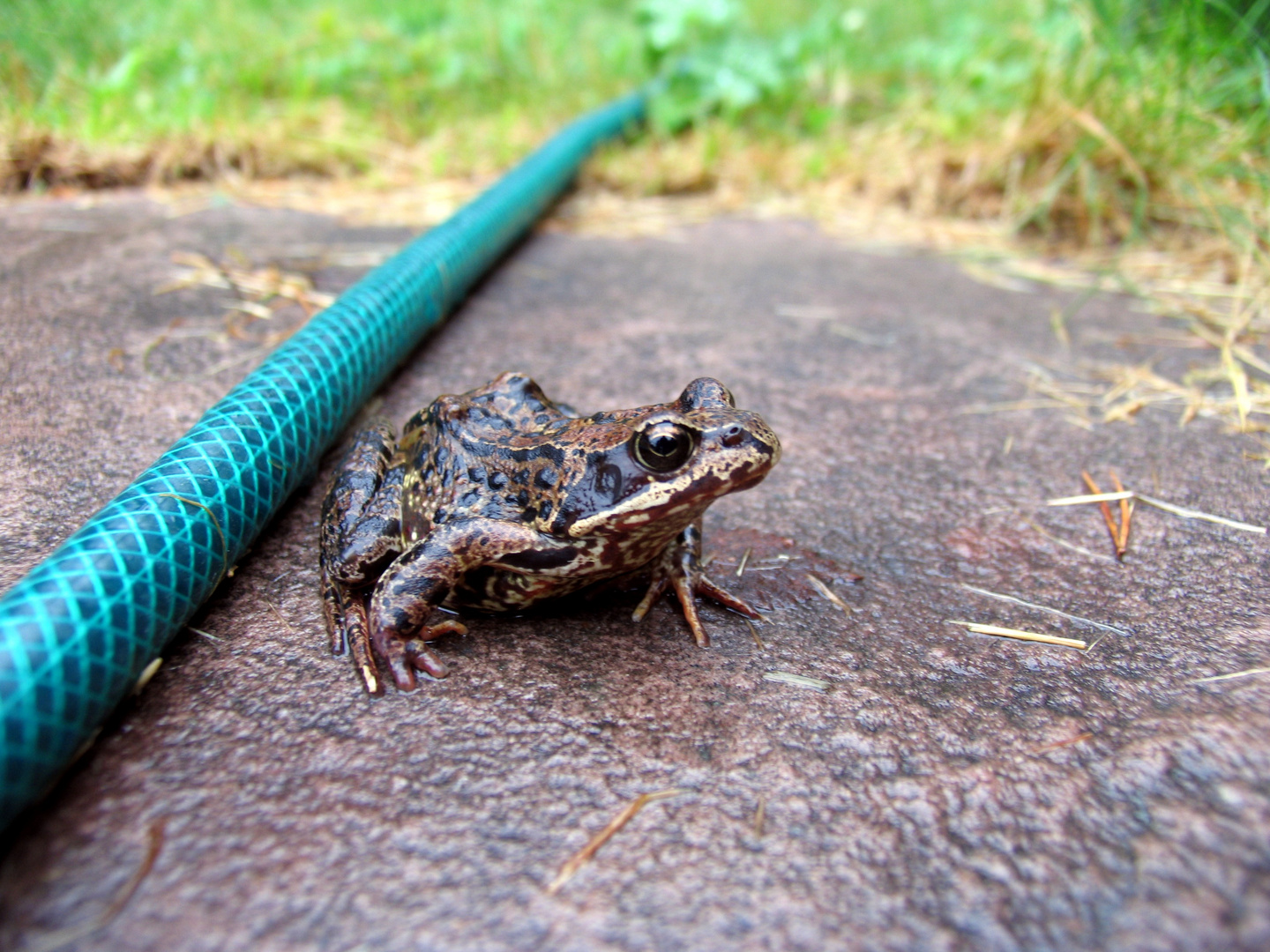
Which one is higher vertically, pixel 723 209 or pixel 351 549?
pixel 723 209

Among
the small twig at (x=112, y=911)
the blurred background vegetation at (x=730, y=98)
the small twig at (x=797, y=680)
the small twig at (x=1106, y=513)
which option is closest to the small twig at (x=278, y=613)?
the small twig at (x=112, y=911)

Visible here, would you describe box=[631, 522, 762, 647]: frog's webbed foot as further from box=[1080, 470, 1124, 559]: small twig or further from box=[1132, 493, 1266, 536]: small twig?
A: box=[1132, 493, 1266, 536]: small twig

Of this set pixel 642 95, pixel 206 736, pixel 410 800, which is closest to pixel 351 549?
pixel 206 736

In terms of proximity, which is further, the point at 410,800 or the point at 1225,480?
the point at 1225,480

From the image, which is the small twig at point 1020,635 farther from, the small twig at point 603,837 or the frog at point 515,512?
the small twig at point 603,837

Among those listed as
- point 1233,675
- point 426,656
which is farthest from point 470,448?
point 1233,675

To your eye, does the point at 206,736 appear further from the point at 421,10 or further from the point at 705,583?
the point at 421,10

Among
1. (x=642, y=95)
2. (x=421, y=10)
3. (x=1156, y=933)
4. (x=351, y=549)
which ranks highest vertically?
(x=421, y=10)

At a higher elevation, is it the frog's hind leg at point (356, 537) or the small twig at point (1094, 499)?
the frog's hind leg at point (356, 537)
